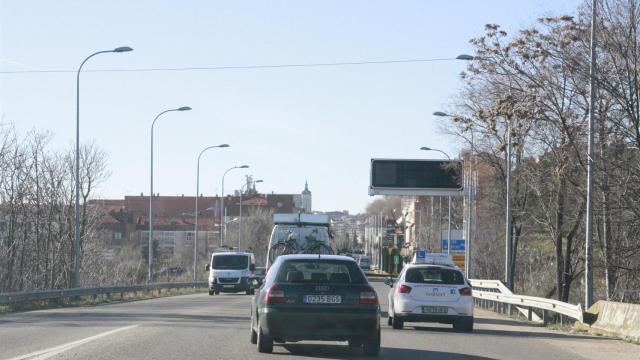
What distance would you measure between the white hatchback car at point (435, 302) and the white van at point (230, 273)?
87.5 feet

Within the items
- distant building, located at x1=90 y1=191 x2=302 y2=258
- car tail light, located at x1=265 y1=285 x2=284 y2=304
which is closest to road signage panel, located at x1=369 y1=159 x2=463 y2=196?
car tail light, located at x1=265 y1=285 x2=284 y2=304

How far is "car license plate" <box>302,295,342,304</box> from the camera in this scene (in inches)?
549

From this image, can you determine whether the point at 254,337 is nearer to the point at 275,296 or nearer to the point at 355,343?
the point at 355,343

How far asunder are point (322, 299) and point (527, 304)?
1405 cm

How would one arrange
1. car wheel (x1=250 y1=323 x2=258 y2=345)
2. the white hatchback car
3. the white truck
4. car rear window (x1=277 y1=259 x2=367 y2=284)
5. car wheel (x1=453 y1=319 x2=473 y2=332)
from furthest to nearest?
the white truck
car wheel (x1=453 y1=319 x2=473 y2=332)
the white hatchback car
car wheel (x1=250 y1=323 x2=258 y2=345)
car rear window (x1=277 y1=259 x2=367 y2=284)

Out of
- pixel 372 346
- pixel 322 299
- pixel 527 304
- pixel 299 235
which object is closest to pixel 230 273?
pixel 299 235

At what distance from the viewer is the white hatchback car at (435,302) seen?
2156 cm

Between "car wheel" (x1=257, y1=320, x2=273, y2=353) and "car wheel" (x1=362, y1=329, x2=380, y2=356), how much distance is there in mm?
1355

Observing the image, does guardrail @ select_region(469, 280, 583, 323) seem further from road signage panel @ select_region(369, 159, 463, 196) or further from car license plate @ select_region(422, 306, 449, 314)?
road signage panel @ select_region(369, 159, 463, 196)

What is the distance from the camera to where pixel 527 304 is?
87.9ft

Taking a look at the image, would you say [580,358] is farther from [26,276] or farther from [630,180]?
→ [26,276]

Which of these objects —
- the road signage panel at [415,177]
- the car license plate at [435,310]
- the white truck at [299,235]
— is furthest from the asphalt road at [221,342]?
the road signage panel at [415,177]

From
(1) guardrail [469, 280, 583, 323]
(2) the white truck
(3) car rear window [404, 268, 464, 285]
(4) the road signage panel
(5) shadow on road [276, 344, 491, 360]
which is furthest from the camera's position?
(4) the road signage panel

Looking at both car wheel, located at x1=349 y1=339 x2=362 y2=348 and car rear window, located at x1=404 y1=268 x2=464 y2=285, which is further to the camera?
car rear window, located at x1=404 y1=268 x2=464 y2=285
